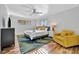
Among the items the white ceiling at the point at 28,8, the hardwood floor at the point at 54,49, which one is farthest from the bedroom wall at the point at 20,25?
the hardwood floor at the point at 54,49

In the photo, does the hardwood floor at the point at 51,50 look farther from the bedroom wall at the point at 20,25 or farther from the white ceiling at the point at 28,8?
the white ceiling at the point at 28,8

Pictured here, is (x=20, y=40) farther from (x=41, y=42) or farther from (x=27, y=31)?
(x=41, y=42)

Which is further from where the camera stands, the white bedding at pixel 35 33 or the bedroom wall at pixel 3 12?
the white bedding at pixel 35 33

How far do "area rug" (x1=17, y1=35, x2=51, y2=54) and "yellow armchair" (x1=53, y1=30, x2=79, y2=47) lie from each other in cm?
15

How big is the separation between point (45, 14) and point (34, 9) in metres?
0.20

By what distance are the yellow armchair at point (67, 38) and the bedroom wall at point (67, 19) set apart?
0.08 m

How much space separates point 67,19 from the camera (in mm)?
1841

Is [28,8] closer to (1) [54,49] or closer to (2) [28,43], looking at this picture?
(2) [28,43]

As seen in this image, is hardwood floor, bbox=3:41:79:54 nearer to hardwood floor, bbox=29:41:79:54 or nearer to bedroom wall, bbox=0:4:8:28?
hardwood floor, bbox=29:41:79:54

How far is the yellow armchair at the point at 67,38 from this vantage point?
6.05 feet

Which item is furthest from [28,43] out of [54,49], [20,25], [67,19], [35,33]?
[67,19]

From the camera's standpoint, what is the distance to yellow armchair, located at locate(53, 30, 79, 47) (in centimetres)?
184
